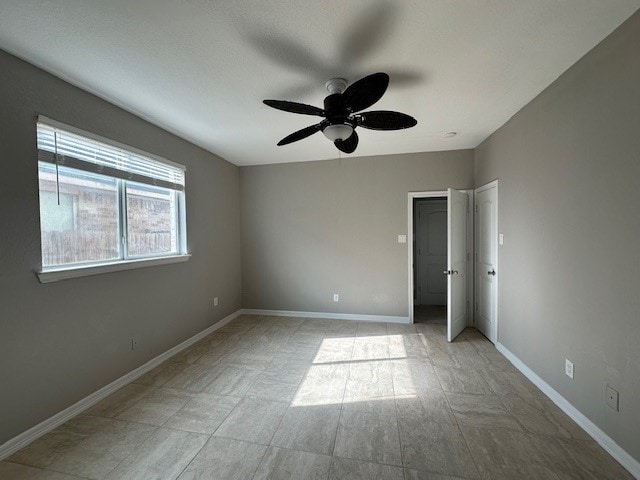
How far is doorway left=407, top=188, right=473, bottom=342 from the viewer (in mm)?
3441

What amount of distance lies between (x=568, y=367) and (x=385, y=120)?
232cm

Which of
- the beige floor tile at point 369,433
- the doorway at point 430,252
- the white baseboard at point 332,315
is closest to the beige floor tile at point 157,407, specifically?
the beige floor tile at point 369,433

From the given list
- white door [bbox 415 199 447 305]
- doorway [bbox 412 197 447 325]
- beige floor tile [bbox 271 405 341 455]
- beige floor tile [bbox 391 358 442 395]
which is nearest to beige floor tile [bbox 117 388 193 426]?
beige floor tile [bbox 271 405 341 455]

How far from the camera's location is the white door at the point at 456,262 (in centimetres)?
340

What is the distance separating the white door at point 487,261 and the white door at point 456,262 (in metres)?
0.16

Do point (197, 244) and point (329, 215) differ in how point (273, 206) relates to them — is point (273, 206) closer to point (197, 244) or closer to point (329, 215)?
point (329, 215)

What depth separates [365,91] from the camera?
1690 millimetres

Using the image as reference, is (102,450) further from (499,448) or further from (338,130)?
(338,130)

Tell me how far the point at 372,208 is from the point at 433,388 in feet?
8.43

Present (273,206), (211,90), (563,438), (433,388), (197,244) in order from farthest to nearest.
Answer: (273,206)
(197,244)
(433,388)
(211,90)
(563,438)

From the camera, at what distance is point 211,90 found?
2.21m

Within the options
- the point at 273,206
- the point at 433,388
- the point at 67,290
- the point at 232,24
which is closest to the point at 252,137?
the point at 273,206

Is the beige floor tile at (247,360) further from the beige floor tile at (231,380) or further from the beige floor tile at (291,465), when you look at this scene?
the beige floor tile at (291,465)

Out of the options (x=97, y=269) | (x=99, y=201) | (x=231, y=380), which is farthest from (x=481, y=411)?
(x=99, y=201)
